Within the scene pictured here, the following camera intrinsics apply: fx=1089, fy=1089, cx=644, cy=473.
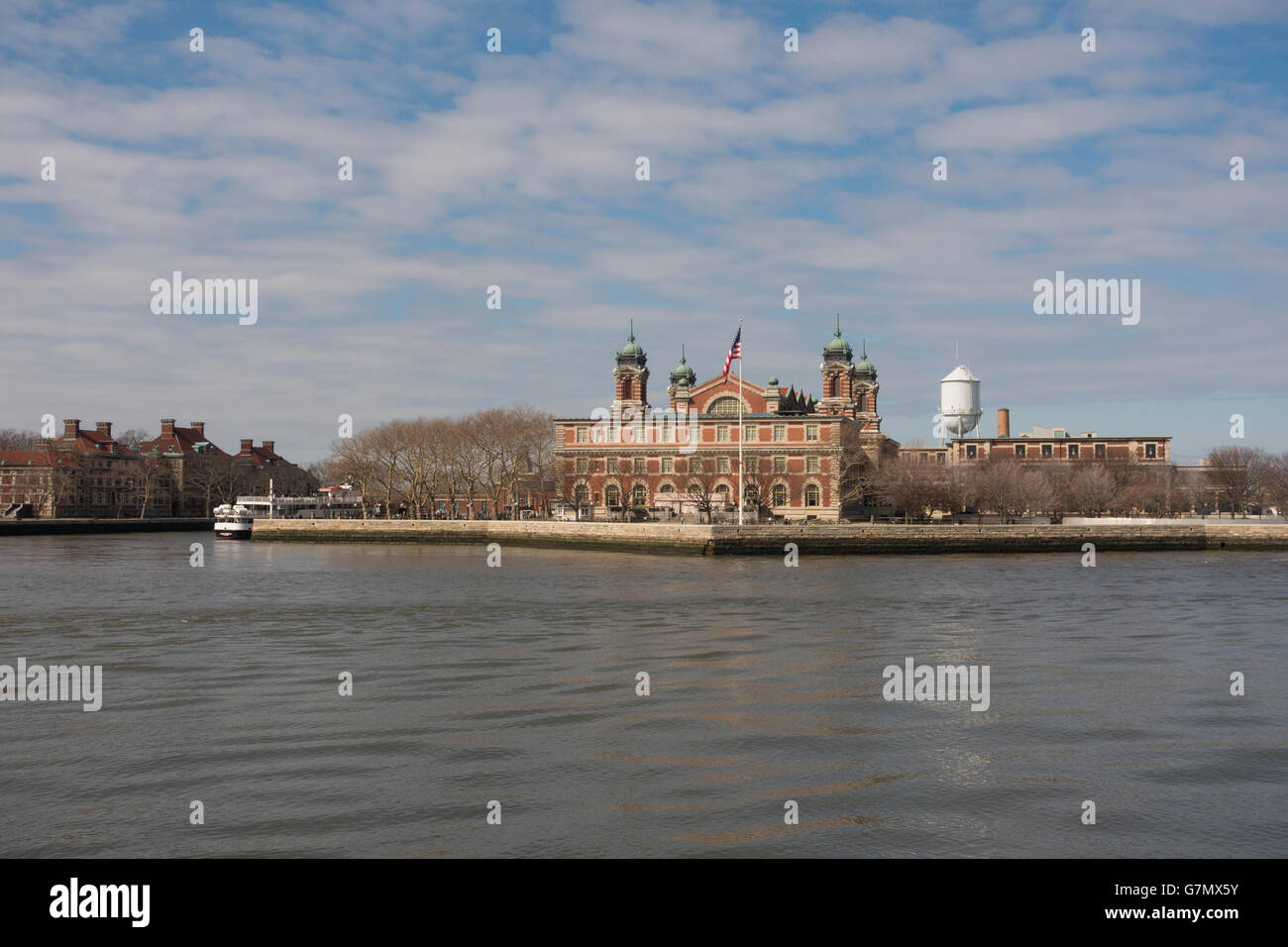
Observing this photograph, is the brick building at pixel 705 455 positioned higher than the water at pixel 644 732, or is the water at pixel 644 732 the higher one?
the brick building at pixel 705 455

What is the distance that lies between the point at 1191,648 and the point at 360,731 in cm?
1877

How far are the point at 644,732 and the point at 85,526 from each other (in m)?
97.8

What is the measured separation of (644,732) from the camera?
16438mm

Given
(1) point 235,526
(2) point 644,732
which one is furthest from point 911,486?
(2) point 644,732

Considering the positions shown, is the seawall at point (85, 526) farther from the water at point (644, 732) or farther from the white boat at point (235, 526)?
the water at point (644, 732)

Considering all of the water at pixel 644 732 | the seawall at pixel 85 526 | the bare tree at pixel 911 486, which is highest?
the bare tree at pixel 911 486

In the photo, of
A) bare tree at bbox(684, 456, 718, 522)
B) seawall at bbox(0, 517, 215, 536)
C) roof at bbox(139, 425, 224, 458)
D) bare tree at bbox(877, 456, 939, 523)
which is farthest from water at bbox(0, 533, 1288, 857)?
roof at bbox(139, 425, 224, 458)

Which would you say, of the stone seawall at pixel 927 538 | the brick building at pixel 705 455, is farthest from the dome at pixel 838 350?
the stone seawall at pixel 927 538

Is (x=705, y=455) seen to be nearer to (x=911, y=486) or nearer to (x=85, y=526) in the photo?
(x=911, y=486)

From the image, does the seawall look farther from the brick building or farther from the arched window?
the arched window

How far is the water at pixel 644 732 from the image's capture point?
1199 centimetres

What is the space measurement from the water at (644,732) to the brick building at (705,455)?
6312 centimetres
